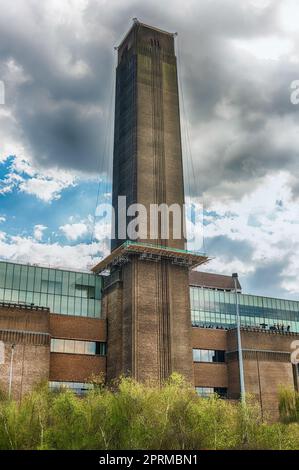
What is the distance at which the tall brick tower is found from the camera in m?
63.8

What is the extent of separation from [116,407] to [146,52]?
5564 centimetres

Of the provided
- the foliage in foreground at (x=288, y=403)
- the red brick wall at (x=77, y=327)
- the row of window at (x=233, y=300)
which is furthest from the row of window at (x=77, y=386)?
the row of window at (x=233, y=300)

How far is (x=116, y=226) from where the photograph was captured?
73312mm

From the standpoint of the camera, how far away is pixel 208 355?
72.3m

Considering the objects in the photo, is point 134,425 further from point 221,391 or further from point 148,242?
point 221,391

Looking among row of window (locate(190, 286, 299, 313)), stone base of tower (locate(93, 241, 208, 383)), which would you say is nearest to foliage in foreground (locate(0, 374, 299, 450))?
stone base of tower (locate(93, 241, 208, 383))

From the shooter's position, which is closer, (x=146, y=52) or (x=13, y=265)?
(x=13, y=265)

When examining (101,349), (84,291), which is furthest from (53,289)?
(101,349)

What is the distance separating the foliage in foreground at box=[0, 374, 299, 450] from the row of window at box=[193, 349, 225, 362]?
32.3 meters

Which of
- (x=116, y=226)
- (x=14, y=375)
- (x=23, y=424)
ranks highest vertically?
(x=116, y=226)

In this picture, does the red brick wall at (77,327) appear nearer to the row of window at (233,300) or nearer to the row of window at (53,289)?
the row of window at (53,289)

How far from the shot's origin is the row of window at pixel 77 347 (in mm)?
64000
